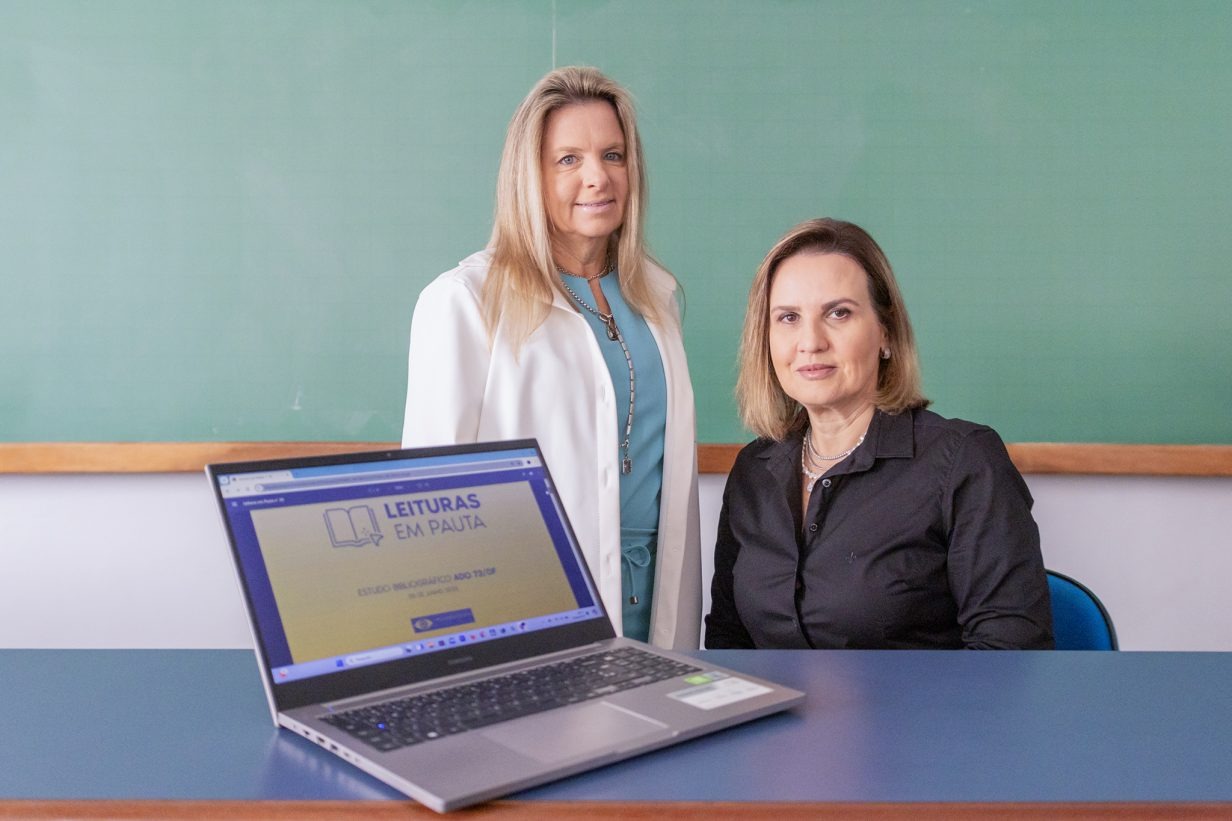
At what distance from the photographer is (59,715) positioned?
0.97 meters

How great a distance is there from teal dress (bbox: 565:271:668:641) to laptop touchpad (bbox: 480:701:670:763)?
1001 millimetres

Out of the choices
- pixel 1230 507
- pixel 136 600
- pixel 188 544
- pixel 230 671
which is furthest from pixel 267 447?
pixel 1230 507

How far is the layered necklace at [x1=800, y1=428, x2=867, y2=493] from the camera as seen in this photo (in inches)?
67.4

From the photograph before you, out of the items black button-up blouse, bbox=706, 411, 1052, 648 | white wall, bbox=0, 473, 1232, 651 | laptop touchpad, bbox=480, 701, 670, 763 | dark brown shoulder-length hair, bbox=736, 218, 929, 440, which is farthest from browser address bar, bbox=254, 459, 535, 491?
white wall, bbox=0, 473, 1232, 651

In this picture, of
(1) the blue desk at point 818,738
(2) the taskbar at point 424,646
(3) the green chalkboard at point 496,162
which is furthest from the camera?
(3) the green chalkboard at point 496,162

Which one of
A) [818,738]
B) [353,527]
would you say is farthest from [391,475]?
[818,738]

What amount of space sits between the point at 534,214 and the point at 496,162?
628 mm

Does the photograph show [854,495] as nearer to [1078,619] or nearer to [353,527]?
[1078,619]

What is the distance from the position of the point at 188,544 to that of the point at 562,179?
1.26m

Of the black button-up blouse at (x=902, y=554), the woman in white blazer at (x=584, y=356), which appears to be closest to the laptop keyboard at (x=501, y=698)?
the black button-up blouse at (x=902, y=554)

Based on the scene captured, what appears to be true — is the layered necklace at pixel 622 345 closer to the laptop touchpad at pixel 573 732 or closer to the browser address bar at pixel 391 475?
the browser address bar at pixel 391 475

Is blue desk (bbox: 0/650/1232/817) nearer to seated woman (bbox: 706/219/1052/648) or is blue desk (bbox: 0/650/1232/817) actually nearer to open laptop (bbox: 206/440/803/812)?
open laptop (bbox: 206/440/803/812)

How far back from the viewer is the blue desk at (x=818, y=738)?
31.4 inches

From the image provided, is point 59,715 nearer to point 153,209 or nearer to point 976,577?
point 976,577
